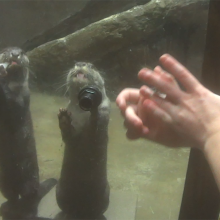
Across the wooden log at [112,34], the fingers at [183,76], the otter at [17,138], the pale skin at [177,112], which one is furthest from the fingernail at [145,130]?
the otter at [17,138]

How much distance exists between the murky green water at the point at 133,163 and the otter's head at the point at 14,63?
70 mm

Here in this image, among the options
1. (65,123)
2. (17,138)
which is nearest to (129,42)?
(65,123)

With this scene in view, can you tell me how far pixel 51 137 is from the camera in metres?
0.87

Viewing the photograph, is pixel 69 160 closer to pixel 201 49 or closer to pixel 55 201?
pixel 55 201

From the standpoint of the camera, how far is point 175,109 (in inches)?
24.1

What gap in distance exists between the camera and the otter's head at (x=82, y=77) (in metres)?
0.77

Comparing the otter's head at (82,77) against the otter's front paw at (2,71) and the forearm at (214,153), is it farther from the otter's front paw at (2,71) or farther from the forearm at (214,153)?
the forearm at (214,153)

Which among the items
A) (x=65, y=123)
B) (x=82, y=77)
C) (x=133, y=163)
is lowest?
(x=133, y=163)

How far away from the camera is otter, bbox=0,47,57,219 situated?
0.82 meters

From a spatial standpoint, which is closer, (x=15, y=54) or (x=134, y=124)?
(x=134, y=124)

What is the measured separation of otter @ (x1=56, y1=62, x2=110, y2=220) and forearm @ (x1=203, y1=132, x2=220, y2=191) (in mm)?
283

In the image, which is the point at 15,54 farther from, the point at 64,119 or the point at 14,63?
the point at 64,119

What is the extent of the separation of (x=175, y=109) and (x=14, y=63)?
1.41ft

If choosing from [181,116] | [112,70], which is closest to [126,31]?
[112,70]
